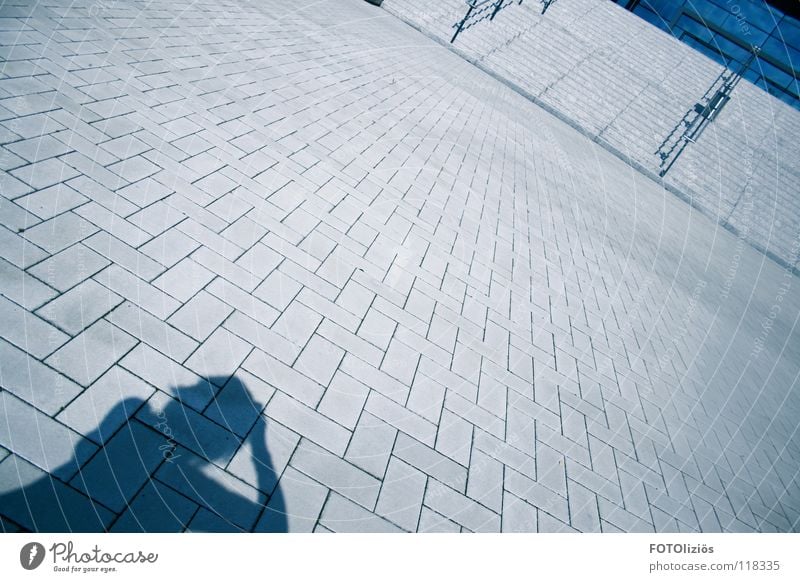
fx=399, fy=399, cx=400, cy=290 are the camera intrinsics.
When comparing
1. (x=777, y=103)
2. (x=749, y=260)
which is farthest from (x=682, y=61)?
(x=749, y=260)

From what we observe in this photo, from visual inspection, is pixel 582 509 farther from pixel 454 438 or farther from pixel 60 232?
pixel 60 232

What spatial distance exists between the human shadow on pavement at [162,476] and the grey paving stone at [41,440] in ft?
0.04

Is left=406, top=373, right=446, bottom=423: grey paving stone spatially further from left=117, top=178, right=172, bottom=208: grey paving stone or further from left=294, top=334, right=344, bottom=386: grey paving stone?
left=117, top=178, right=172, bottom=208: grey paving stone

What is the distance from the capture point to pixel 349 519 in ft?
8.29

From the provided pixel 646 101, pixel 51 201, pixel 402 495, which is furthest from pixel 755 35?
pixel 51 201

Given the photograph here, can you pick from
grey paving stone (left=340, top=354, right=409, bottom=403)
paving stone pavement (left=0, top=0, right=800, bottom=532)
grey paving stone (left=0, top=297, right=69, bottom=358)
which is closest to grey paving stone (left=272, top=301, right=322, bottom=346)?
paving stone pavement (left=0, top=0, right=800, bottom=532)

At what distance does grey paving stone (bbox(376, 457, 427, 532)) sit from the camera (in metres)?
2.66

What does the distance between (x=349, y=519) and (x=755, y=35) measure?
115 ft

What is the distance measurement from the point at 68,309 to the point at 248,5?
375 inches

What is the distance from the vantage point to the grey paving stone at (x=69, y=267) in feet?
9.32

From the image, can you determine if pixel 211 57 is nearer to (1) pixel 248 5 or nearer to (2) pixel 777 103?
(1) pixel 248 5

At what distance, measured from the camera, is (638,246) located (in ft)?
28.6

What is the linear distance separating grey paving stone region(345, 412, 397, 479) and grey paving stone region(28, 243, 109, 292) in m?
2.33
